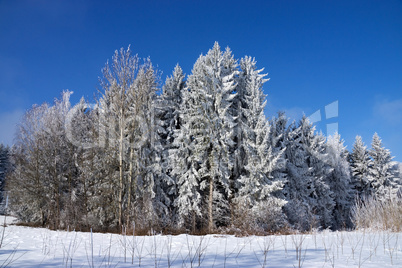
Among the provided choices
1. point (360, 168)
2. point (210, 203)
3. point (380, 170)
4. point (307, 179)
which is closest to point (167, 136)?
point (210, 203)

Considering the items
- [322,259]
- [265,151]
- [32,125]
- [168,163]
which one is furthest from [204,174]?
[32,125]

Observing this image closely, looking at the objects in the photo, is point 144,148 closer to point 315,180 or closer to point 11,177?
point 11,177

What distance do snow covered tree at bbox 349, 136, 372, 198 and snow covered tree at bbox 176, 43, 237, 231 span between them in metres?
25.1

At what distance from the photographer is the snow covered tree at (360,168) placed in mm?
32875

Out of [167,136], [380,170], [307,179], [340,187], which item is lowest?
[340,187]

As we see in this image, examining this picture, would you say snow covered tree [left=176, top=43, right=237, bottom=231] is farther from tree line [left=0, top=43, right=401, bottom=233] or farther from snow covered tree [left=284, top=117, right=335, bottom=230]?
snow covered tree [left=284, top=117, right=335, bottom=230]

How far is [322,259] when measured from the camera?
4191 mm

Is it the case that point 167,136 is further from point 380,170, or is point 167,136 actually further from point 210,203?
point 380,170

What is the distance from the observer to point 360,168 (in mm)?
33469

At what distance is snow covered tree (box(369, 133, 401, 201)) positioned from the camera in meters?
31.7

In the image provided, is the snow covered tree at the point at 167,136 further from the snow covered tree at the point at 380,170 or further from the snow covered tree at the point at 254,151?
the snow covered tree at the point at 380,170

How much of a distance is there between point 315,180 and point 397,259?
71.3ft

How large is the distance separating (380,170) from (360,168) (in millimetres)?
2308

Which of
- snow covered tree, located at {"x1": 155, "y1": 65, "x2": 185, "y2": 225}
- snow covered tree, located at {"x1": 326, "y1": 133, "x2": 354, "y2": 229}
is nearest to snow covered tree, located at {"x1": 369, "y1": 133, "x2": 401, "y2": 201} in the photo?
snow covered tree, located at {"x1": 326, "y1": 133, "x2": 354, "y2": 229}
